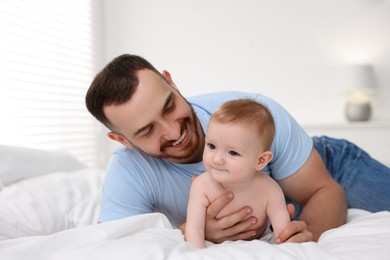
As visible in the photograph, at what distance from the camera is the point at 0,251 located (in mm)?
781

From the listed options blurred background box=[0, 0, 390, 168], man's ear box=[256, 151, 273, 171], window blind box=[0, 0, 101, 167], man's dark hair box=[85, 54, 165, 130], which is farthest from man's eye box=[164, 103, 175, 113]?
blurred background box=[0, 0, 390, 168]

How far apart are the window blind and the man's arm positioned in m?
1.79

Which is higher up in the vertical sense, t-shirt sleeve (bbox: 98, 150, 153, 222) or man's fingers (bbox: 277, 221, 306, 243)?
man's fingers (bbox: 277, 221, 306, 243)

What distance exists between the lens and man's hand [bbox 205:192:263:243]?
1.06m

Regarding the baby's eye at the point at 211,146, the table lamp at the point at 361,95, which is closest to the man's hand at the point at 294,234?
the baby's eye at the point at 211,146

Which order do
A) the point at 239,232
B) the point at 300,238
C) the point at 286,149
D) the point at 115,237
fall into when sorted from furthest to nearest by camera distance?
the point at 286,149 → the point at 239,232 → the point at 300,238 → the point at 115,237

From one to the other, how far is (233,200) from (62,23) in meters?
2.51

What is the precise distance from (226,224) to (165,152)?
12.5 inches

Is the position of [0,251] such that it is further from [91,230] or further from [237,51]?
[237,51]

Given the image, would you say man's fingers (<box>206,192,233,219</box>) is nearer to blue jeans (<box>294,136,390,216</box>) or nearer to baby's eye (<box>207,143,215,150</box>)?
baby's eye (<box>207,143,215,150</box>)

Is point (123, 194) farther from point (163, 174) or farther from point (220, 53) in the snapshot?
point (220, 53)

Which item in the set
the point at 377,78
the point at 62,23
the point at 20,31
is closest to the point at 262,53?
the point at 377,78

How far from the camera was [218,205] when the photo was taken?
1.06m

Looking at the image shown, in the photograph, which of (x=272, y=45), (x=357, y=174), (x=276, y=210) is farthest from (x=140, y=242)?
(x=272, y=45)
